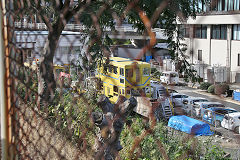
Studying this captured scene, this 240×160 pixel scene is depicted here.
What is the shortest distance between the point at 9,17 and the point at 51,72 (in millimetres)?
161

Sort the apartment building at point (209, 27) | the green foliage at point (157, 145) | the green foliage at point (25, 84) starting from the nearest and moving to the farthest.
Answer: the apartment building at point (209, 27), the green foliage at point (25, 84), the green foliage at point (157, 145)

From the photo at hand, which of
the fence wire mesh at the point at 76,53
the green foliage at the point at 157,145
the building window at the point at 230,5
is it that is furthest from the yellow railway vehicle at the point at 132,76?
the green foliage at the point at 157,145

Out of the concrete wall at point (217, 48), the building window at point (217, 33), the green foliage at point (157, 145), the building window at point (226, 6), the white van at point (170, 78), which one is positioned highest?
the building window at point (226, 6)

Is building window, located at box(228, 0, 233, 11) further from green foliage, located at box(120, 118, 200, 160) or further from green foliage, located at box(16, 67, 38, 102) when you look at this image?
green foliage, located at box(120, 118, 200, 160)

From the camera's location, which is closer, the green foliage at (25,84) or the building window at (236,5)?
the building window at (236,5)

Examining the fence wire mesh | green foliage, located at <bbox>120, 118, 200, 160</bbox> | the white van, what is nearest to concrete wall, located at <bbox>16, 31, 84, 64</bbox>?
the fence wire mesh

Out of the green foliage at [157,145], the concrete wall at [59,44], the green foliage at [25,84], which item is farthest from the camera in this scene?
the green foliage at [157,145]

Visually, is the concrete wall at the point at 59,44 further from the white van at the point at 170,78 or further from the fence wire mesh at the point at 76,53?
the white van at the point at 170,78

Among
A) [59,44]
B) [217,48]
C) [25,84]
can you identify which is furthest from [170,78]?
[25,84]

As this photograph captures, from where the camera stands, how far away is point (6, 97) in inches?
23.0

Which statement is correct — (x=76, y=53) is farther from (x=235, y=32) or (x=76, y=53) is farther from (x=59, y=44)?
(x=235, y=32)

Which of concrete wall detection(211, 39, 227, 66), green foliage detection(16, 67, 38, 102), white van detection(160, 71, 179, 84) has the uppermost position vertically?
concrete wall detection(211, 39, 227, 66)

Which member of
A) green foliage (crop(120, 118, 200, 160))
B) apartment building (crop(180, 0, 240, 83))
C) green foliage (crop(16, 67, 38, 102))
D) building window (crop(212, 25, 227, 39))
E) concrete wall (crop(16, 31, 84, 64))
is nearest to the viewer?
apartment building (crop(180, 0, 240, 83))

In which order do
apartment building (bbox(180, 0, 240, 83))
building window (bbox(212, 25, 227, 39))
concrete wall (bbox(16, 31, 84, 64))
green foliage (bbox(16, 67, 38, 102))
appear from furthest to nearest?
green foliage (bbox(16, 67, 38, 102)) < concrete wall (bbox(16, 31, 84, 64)) < building window (bbox(212, 25, 227, 39)) < apartment building (bbox(180, 0, 240, 83))
